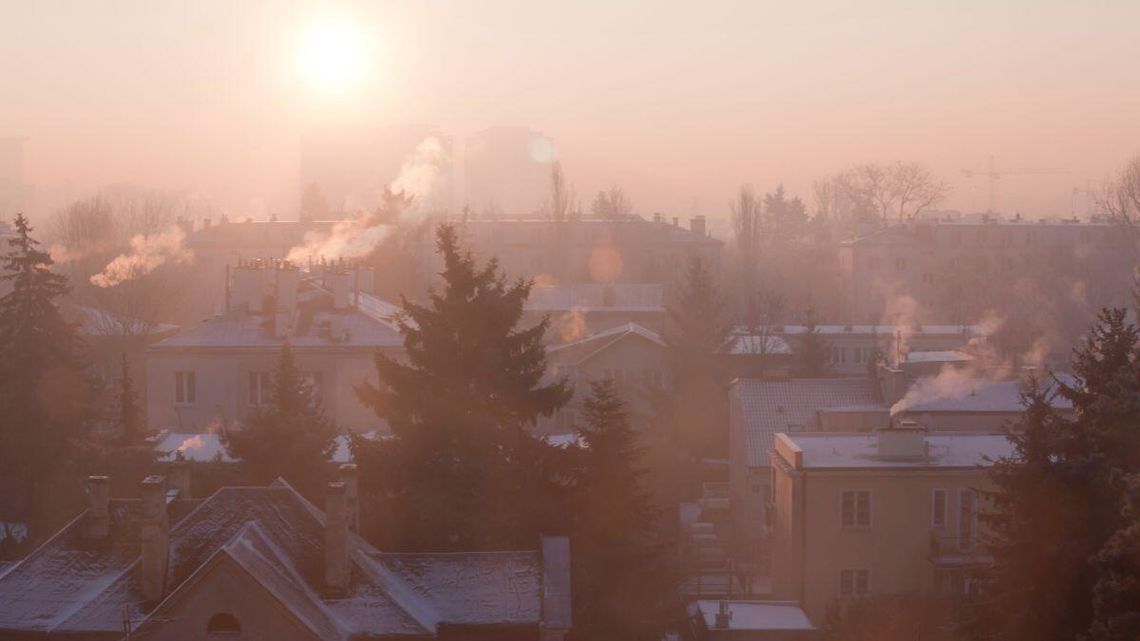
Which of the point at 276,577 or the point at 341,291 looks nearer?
the point at 276,577

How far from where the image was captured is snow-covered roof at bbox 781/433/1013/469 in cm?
2684

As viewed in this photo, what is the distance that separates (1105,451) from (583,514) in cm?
762

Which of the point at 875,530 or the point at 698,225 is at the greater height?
the point at 698,225

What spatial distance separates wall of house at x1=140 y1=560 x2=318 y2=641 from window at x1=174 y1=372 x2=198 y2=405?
77.3 ft

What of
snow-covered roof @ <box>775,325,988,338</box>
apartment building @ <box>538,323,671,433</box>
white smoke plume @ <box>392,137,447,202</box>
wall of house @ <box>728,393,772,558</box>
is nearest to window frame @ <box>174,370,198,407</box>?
apartment building @ <box>538,323,671,433</box>

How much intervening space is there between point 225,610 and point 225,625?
5.9 inches

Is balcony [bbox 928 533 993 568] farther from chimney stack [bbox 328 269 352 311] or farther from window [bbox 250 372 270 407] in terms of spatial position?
chimney stack [bbox 328 269 352 311]

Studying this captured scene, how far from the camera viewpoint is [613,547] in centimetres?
2158

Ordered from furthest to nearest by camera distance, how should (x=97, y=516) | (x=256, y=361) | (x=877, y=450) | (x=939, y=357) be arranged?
(x=939, y=357) → (x=256, y=361) → (x=877, y=450) → (x=97, y=516)

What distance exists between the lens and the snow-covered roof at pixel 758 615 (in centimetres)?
2464

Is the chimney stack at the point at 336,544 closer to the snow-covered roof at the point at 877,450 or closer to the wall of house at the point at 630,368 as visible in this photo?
the snow-covered roof at the point at 877,450

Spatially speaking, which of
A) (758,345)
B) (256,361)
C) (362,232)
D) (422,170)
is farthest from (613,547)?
(422,170)

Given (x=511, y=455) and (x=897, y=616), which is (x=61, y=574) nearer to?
(x=511, y=455)

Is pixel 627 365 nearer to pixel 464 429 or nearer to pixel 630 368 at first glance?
pixel 630 368
